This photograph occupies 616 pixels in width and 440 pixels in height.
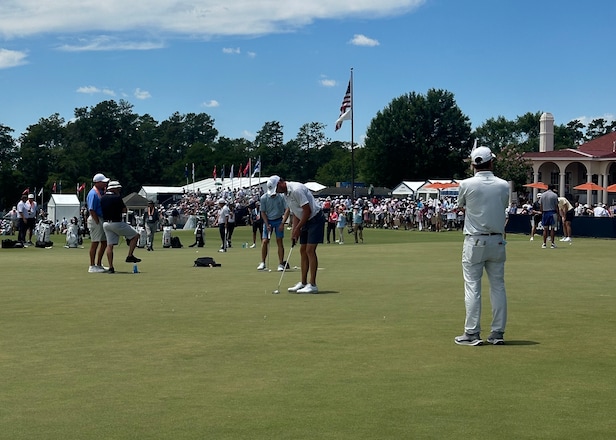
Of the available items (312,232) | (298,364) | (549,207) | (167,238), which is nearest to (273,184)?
(312,232)

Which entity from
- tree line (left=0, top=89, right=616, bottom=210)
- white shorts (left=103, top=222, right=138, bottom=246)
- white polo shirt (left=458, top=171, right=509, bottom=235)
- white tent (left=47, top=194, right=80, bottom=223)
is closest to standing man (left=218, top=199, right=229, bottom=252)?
white shorts (left=103, top=222, right=138, bottom=246)

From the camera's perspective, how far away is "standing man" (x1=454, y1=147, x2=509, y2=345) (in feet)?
34.2

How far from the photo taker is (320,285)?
17766mm

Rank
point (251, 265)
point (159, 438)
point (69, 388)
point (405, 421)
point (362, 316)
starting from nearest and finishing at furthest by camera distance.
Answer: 1. point (159, 438)
2. point (405, 421)
3. point (69, 388)
4. point (362, 316)
5. point (251, 265)

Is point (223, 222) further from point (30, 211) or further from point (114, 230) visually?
point (114, 230)

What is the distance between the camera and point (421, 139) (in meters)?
127

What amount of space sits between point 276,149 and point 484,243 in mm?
173706

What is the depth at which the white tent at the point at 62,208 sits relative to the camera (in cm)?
6725

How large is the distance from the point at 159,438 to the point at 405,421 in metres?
1.68

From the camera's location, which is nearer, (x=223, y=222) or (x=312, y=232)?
(x=312, y=232)

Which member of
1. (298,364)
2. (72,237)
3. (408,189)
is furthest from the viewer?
(408,189)

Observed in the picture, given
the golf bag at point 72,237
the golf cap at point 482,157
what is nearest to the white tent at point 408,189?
the golf bag at point 72,237

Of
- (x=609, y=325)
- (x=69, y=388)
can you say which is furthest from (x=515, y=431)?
(x=609, y=325)

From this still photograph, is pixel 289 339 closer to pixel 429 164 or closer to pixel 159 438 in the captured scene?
pixel 159 438
